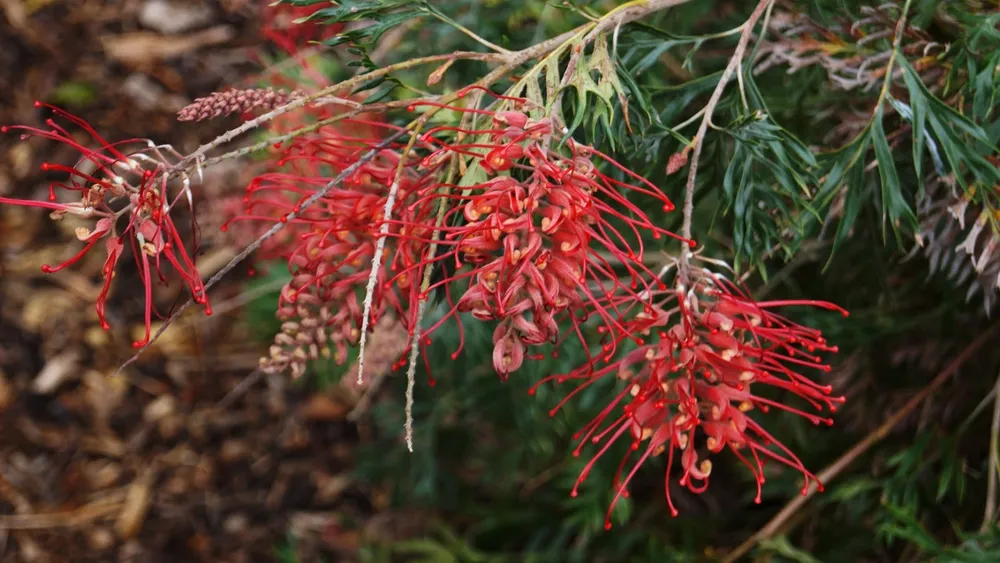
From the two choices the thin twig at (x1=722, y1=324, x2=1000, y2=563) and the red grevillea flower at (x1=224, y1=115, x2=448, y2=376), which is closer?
the red grevillea flower at (x1=224, y1=115, x2=448, y2=376)

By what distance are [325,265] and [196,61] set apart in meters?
1.56

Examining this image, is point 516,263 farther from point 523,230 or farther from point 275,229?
point 275,229

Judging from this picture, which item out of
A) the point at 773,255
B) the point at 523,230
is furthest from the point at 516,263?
the point at 773,255

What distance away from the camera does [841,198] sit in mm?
887

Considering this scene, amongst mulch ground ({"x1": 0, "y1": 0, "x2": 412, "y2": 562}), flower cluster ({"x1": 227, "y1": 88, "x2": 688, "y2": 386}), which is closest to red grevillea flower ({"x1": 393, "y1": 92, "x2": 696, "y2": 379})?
flower cluster ({"x1": 227, "y1": 88, "x2": 688, "y2": 386})

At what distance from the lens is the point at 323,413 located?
1879mm

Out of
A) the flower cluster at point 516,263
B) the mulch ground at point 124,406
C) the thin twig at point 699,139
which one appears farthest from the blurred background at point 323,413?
the flower cluster at point 516,263

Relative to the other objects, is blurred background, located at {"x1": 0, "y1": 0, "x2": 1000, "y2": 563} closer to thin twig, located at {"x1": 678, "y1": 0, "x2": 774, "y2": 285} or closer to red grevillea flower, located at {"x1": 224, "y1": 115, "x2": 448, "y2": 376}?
thin twig, located at {"x1": 678, "y1": 0, "x2": 774, "y2": 285}

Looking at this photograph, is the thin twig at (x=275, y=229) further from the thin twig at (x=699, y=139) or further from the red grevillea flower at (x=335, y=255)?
the thin twig at (x=699, y=139)

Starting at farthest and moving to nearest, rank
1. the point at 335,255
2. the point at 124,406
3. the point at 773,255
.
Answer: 1. the point at 124,406
2. the point at 773,255
3. the point at 335,255

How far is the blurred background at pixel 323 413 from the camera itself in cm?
115

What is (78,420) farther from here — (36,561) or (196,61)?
(196,61)

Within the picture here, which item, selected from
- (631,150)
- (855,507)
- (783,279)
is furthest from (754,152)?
(855,507)

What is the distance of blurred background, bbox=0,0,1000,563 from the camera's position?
1.15m
